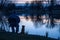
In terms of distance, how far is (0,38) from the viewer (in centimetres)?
431

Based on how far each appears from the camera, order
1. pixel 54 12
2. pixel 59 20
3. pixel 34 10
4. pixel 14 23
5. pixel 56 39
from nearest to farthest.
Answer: pixel 56 39, pixel 14 23, pixel 59 20, pixel 54 12, pixel 34 10

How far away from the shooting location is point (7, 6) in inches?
287

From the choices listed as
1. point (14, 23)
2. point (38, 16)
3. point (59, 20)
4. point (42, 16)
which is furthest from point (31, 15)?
point (14, 23)

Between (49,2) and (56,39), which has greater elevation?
(49,2)

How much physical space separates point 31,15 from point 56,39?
5.01 meters

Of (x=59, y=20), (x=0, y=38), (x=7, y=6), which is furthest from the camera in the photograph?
(x=59, y=20)

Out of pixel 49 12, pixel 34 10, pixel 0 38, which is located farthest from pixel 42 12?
pixel 0 38

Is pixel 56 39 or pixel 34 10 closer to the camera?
pixel 56 39

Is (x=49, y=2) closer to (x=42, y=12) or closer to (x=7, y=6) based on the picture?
(x=42, y=12)

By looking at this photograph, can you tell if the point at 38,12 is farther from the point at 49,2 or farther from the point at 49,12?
the point at 49,2

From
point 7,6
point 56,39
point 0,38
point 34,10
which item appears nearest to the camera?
point 0,38

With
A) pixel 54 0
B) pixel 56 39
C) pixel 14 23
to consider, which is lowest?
pixel 56 39

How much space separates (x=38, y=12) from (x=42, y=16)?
1.23 feet

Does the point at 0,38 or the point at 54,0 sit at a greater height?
the point at 54,0
